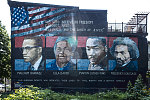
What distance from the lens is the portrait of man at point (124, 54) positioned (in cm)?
2106

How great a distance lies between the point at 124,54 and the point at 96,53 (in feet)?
9.60

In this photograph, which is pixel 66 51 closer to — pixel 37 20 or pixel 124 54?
pixel 37 20

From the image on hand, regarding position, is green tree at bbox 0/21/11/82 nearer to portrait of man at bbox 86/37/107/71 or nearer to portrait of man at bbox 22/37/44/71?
portrait of man at bbox 22/37/44/71

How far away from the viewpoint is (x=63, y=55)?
68.2ft

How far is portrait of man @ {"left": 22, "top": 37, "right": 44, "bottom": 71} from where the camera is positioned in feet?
68.1

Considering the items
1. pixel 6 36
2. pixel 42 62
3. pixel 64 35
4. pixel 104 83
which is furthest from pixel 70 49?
pixel 6 36

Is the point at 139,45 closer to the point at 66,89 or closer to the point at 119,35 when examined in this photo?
the point at 119,35

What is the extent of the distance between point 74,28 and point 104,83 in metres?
6.40

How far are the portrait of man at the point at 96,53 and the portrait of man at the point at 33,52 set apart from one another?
487cm

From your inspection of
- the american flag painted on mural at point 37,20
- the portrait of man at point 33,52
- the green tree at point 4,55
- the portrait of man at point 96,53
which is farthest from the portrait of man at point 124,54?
the green tree at point 4,55

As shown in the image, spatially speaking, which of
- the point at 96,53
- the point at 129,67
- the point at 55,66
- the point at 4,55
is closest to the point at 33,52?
the point at 55,66

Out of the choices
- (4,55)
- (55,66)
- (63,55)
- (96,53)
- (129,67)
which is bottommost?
(129,67)

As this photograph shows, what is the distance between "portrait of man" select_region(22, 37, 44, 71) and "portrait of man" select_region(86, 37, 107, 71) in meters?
4.87

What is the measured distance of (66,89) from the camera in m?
20.8
